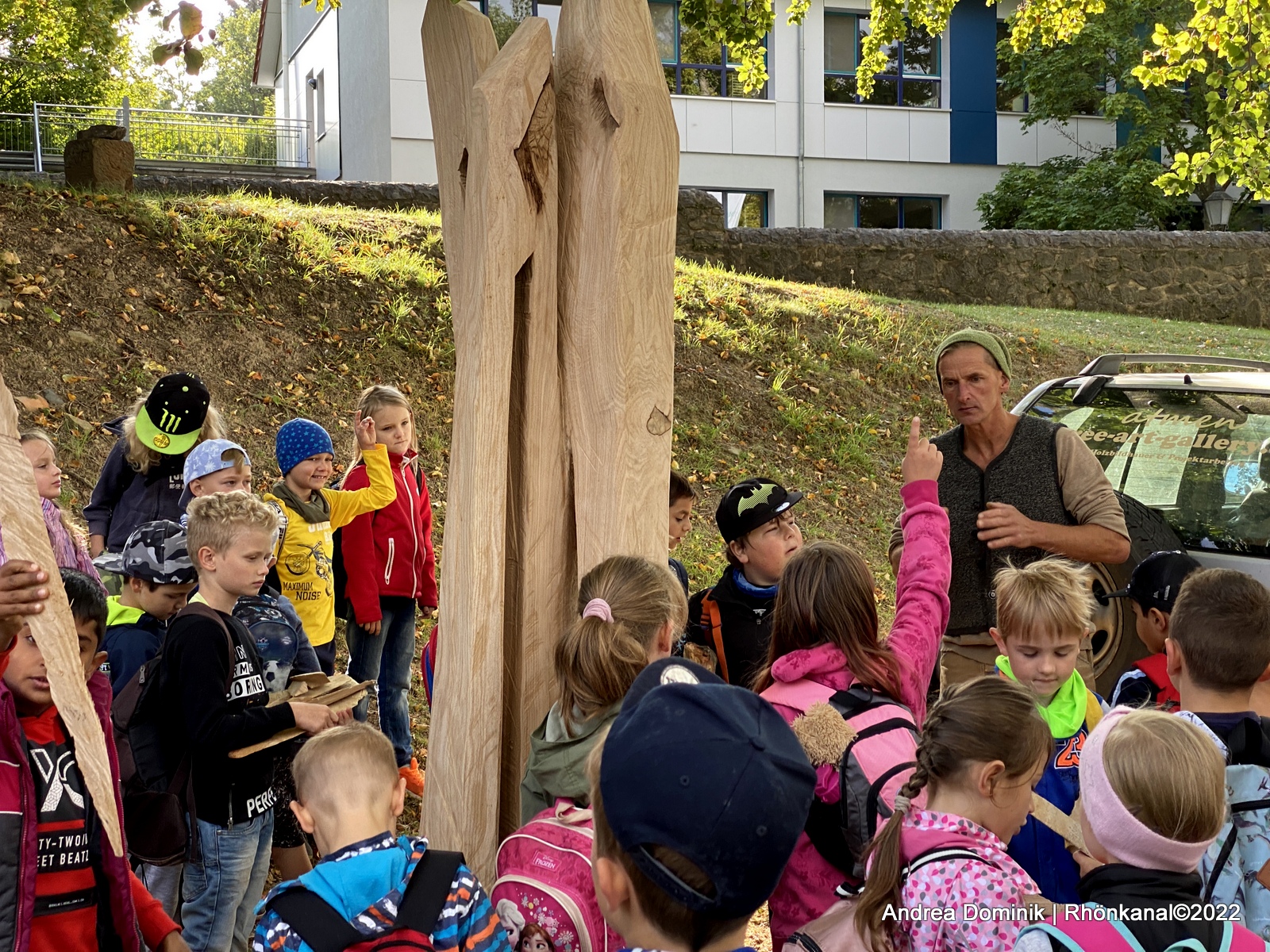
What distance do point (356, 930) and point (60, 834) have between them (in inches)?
32.4

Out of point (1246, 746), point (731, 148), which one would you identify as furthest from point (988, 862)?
point (731, 148)

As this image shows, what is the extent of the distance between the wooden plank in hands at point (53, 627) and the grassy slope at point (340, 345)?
4.03 metres

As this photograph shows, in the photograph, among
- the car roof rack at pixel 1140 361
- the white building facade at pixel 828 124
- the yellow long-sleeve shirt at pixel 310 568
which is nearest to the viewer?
the yellow long-sleeve shirt at pixel 310 568

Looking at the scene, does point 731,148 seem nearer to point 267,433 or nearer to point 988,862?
point 267,433

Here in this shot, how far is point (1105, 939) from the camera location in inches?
75.5

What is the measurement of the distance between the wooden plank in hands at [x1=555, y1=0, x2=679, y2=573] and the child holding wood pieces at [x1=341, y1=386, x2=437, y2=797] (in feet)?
8.31

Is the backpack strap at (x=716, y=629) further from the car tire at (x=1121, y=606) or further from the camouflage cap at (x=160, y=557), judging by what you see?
the car tire at (x=1121, y=606)

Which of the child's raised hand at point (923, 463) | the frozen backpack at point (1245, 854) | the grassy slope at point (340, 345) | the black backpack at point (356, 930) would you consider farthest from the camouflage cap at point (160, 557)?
the frozen backpack at point (1245, 854)

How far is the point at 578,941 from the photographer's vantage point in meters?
2.39

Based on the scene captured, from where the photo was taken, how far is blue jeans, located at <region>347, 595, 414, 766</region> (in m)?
5.42

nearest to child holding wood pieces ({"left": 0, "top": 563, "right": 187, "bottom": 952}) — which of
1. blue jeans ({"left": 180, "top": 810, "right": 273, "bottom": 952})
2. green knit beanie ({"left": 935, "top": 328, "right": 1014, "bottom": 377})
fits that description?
blue jeans ({"left": 180, "top": 810, "right": 273, "bottom": 952})

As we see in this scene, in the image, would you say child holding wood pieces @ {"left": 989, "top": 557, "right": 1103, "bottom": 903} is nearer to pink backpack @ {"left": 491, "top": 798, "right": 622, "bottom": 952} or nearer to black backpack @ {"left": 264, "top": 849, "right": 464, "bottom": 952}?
pink backpack @ {"left": 491, "top": 798, "right": 622, "bottom": 952}

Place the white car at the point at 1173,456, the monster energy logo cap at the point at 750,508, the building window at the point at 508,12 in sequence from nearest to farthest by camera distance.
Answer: the monster energy logo cap at the point at 750,508 → the white car at the point at 1173,456 → the building window at the point at 508,12

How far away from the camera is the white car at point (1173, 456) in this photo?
5.09 metres
